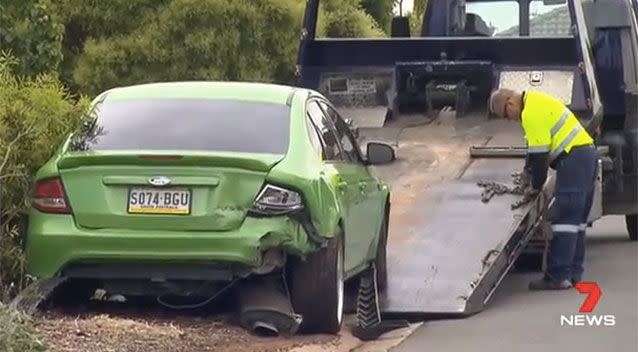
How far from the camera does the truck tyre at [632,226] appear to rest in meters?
16.0

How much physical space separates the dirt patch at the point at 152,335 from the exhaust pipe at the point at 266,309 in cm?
6

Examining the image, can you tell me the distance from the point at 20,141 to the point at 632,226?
897 cm

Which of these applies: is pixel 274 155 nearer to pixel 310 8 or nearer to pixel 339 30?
pixel 310 8

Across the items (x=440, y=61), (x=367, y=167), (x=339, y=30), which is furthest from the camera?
(x=339, y=30)

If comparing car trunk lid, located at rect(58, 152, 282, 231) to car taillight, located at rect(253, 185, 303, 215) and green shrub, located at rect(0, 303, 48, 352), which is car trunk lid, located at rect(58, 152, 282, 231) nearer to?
car taillight, located at rect(253, 185, 303, 215)

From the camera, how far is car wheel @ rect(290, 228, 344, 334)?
351 inches

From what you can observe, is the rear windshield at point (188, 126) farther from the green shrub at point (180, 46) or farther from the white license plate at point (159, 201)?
the green shrub at point (180, 46)

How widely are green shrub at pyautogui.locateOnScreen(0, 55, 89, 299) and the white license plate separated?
2.47ft

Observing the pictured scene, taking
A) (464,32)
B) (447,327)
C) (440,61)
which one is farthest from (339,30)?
(447,327)

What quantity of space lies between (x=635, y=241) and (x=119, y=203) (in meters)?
8.93

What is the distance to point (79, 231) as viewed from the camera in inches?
339

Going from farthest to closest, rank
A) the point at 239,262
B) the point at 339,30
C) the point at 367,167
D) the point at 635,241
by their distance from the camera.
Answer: the point at 339,30
the point at 635,241
the point at 367,167
the point at 239,262

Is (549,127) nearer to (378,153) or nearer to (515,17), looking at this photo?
(378,153)

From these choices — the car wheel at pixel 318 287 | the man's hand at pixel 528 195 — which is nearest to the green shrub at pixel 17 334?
the car wheel at pixel 318 287
